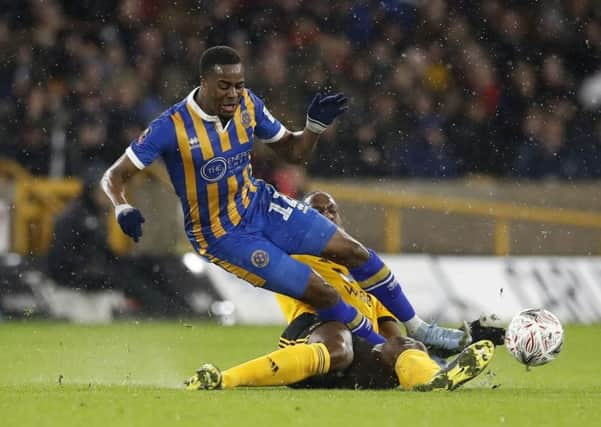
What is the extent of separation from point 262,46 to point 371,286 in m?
9.83

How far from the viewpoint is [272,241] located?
8062 millimetres

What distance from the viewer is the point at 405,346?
7656mm

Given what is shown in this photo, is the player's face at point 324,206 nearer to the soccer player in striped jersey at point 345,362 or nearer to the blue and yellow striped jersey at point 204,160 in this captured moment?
the soccer player in striped jersey at point 345,362

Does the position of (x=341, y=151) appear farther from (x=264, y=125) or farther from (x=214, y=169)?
(x=214, y=169)

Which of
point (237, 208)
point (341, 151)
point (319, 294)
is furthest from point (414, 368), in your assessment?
point (341, 151)

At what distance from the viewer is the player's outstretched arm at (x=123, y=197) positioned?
7300 mm

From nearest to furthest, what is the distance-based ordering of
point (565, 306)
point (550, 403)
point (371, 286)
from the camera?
point (550, 403), point (371, 286), point (565, 306)

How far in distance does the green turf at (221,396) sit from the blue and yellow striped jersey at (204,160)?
39.5 inches

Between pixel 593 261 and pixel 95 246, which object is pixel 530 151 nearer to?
pixel 593 261

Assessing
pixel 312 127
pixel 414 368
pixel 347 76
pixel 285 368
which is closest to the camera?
pixel 285 368

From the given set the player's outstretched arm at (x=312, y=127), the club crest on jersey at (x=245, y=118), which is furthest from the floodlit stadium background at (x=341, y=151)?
the club crest on jersey at (x=245, y=118)

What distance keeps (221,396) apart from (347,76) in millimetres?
10453

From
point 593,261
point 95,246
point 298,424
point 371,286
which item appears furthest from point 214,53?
point 593,261

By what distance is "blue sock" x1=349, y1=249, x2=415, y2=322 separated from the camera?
8.07m
